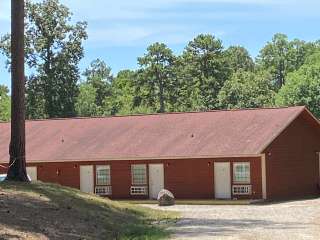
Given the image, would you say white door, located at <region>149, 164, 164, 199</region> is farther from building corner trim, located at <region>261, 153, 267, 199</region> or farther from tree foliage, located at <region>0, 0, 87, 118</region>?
tree foliage, located at <region>0, 0, 87, 118</region>

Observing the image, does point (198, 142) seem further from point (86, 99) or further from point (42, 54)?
point (86, 99)

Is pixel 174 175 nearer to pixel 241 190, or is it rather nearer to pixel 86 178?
pixel 241 190

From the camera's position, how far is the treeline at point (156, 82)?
67.3m

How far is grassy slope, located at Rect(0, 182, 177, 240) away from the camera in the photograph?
50.0 ft

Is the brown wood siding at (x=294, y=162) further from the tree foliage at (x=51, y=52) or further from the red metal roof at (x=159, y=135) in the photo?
the tree foliage at (x=51, y=52)

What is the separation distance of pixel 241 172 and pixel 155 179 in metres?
4.97

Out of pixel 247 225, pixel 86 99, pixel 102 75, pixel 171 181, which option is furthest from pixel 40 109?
pixel 247 225

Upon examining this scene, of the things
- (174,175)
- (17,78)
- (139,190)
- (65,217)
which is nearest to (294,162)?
(174,175)

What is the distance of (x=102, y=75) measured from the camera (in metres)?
111

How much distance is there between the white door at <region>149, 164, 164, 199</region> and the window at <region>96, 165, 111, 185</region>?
268 cm

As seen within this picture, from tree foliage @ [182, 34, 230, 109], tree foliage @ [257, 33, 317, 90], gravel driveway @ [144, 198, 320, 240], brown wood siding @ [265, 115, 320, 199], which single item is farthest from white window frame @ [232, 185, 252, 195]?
tree foliage @ [257, 33, 317, 90]

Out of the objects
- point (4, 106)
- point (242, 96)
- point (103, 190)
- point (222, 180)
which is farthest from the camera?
point (4, 106)

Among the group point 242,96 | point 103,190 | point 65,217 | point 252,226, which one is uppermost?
point 242,96

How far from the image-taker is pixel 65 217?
1748 centimetres
